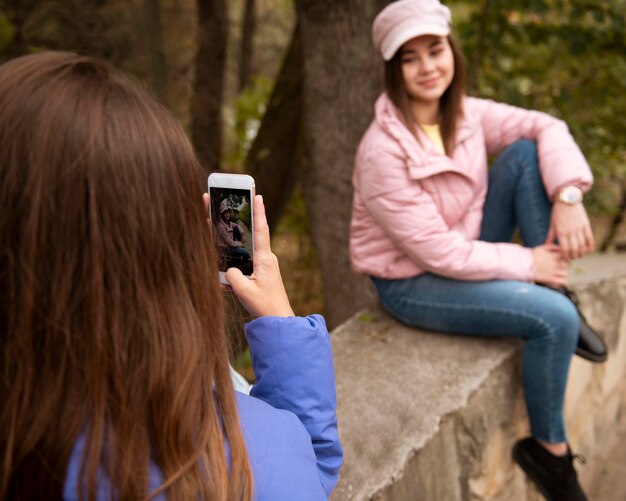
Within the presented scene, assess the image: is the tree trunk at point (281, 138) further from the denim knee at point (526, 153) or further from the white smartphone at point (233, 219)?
the white smartphone at point (233, 219)

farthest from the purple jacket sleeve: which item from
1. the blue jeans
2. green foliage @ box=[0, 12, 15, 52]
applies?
green foliage @ box=[0, 12, 15, 52]

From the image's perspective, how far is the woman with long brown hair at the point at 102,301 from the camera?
2.64 feet

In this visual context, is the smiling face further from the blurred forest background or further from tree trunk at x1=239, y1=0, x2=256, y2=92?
tree trunk at x1=239, y1=0, x2=256, y2=92

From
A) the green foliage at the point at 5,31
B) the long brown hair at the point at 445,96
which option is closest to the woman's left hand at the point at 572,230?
the long brown hair at the point at 445,96

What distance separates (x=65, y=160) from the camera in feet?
2.64

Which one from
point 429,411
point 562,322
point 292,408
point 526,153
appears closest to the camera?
point 292,408

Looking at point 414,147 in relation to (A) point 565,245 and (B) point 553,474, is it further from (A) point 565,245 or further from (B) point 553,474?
(B) point 553,474

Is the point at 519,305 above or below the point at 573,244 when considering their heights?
below

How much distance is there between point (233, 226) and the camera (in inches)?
48.6

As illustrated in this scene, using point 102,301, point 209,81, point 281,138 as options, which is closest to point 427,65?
point 102,301

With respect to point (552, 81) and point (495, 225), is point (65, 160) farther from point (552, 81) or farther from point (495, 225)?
point (552, 81)

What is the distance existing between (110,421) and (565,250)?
187 centimetres

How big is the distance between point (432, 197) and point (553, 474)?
1.09 m

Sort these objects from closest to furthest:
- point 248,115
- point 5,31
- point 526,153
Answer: point 526,153 → point 5,31 → point 248,115
